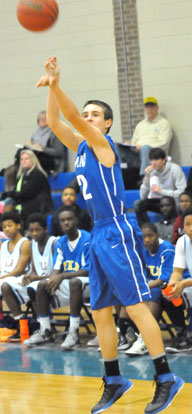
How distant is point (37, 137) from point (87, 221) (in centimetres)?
318

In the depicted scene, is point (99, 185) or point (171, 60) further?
point (171, 60)

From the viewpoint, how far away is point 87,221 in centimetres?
866

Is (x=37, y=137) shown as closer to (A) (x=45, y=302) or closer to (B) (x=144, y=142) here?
(B) (x=144, y=142)

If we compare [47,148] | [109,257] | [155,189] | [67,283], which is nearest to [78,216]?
[155,189]

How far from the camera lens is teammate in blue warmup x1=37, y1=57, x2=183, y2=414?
4035 mm

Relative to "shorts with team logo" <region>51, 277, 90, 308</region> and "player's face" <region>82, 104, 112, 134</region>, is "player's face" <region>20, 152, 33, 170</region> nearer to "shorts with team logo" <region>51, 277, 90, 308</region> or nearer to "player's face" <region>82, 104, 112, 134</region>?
"shorts with team logo" <region>51, 277, 90, 308</region>

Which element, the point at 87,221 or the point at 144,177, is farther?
the point at 144,177

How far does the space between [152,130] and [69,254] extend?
4114 millimetres

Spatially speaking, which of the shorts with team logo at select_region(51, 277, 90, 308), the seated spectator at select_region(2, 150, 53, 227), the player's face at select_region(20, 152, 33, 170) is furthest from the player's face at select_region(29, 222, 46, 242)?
the player's face at select_region(20, 152, 33, 170)

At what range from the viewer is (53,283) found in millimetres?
6738

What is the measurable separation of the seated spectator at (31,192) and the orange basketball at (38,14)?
16.7ft

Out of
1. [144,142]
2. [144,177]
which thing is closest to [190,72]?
[144,142]

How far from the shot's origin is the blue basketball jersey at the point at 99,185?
4137 millimetres

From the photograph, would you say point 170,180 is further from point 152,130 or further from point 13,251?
point 13,251
